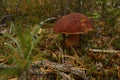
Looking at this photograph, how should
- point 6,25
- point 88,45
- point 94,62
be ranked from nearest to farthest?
point 94,62, point 88,45, point 6,25

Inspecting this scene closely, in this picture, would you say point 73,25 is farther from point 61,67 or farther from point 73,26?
point 61,67

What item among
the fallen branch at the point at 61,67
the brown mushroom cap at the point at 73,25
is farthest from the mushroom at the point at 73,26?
the fallen branch at the point at 61,67

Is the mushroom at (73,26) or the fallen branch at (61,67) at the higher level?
the mushroom at (73,26)

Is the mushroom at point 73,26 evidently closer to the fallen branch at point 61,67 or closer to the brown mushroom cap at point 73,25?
the brown mushroom cap at point 73,25

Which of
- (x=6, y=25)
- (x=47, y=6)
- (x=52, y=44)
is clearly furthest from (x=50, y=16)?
(x=52, y=44)

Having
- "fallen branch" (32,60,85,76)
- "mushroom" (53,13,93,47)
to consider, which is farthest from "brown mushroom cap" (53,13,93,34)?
"fallen branch" (32,60,85,76)

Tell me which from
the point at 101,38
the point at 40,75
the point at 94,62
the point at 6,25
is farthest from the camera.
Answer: the point at 6,25

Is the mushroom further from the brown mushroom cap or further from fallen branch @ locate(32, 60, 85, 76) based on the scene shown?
fallen branch @ locate(32, 60, 85, 76)

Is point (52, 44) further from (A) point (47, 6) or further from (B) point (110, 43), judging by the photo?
(A) point (47, 6)
